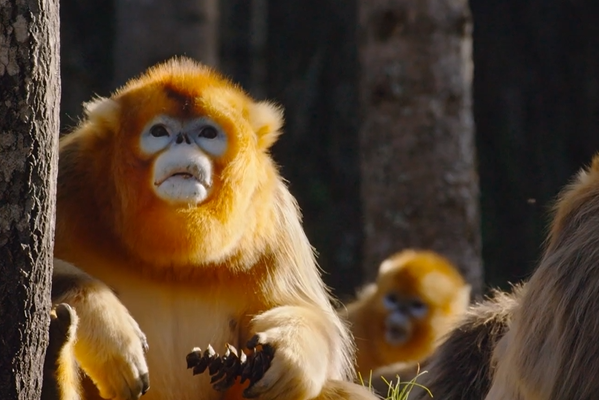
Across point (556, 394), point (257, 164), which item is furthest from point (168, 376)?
point (556, 394)

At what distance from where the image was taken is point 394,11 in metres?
6.75

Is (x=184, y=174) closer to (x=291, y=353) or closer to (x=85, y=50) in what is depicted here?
(x=291, y=353)

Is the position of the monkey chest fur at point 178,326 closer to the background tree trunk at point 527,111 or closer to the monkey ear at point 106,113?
the monkey ear at point 106,113

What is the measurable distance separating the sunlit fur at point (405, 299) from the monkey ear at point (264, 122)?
3.22 metres

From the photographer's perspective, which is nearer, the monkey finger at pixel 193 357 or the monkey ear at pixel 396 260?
the monkey finger at pixel 193 357

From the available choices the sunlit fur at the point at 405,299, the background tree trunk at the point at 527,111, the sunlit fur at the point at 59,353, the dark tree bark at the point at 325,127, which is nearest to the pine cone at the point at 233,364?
the sunlit fur at the point at 59,353

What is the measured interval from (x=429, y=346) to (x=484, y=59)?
418cm

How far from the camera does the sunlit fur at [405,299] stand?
7.22 metres

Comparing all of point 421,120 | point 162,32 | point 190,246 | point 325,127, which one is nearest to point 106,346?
point 190,246

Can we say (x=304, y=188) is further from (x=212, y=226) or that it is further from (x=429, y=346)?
(x=212, y=226)

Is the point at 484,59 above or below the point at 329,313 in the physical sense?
above

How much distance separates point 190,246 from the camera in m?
3.54

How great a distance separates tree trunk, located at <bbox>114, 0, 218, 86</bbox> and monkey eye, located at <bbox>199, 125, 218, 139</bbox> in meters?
4.86

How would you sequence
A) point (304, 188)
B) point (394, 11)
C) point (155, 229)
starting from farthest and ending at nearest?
point (304, 188) → point (394, 11) → point (155, 229)
